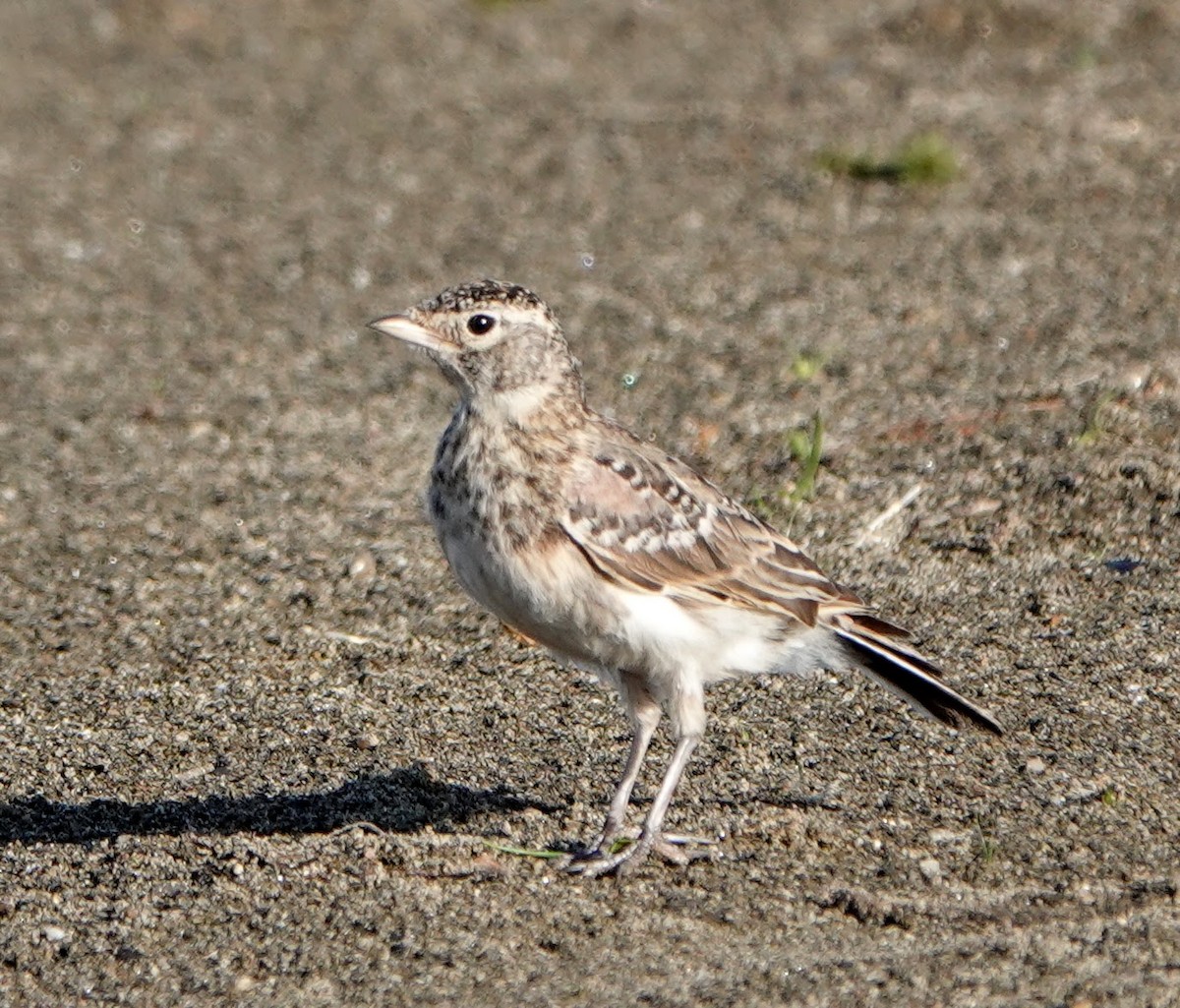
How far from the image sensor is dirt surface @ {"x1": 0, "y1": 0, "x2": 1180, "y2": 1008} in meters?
4.95

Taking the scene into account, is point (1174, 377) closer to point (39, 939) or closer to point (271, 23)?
point (39, 939)

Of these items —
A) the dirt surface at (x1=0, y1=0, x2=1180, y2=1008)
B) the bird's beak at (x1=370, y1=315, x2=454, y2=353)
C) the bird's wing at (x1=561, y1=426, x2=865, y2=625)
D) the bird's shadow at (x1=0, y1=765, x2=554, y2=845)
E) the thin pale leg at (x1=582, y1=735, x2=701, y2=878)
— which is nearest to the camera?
the dirt surface at (x1=0, y1=0, x2=1180, y2=1008)

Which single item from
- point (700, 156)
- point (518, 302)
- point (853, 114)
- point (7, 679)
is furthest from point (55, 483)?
point (853, 114)

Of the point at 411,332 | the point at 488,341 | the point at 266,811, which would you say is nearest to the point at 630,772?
the point at 266,811

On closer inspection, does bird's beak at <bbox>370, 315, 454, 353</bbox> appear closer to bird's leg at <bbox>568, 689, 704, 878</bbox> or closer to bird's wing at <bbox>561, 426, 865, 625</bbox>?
bird's wing at <bbox>561, 426, 865, 625</bbox>

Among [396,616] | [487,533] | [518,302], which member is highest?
[518,302]

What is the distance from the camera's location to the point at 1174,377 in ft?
26.9

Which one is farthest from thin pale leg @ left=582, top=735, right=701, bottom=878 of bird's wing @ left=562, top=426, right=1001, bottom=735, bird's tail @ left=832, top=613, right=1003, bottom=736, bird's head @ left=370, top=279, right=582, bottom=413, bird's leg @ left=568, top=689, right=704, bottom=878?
bird's head @ left=370, top=279, right=582, bottom=413

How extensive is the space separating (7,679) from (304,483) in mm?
1974

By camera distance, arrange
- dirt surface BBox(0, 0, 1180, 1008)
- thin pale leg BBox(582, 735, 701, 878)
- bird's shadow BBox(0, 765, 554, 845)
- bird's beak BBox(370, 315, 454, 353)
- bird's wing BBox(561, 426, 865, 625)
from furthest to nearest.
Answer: bird's beak BBox(370, 315, 454, 353), bird's shadow BBox(0, 765, 554, 845), bird's wing BBox(561, 426, 865, 625), thin pale leg BBox(582, 735, 701, 878), dirt surface BBox(0, 0, 1180, 1008)

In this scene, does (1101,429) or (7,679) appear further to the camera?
(1101,429)

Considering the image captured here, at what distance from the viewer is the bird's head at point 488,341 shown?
5703 millimetres

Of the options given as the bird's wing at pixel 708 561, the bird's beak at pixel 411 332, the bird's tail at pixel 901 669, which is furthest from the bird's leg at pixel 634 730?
the bird's beak at pixel 411 332

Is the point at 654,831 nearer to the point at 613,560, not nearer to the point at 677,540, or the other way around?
the point at 613,560
